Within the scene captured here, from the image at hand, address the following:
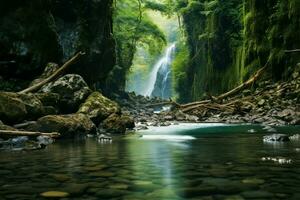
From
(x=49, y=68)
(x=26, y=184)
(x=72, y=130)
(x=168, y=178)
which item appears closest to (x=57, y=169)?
(x=26, y=184)

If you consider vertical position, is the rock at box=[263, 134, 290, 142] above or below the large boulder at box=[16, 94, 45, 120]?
below

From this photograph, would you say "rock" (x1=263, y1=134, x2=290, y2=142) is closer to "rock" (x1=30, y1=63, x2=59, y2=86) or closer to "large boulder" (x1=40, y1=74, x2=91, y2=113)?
"large boulder" (x1=40, y1=74, x2=91, y2=113)

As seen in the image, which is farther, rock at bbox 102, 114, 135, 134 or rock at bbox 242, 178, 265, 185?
rock at bbox 102, 114, 135, 134

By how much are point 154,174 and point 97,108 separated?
8650 millimetres

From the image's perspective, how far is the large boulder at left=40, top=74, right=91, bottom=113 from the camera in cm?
1318

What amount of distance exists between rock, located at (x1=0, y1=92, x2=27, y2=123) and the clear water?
3.05m

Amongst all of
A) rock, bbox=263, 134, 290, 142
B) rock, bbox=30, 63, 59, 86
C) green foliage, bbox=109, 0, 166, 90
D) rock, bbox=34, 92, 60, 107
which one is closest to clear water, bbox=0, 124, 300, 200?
rock, bbox=263, 134, 290, 142

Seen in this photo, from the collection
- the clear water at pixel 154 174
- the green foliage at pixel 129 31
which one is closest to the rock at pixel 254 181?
the clear water at pixel 154 174

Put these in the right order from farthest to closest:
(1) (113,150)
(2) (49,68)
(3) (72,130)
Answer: (2) (49,68) → (3) (72,130) → (1) (113,150)

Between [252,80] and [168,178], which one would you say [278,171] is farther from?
[252,80]

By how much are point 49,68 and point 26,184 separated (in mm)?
11121

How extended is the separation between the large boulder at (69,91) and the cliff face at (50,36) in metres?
1.43

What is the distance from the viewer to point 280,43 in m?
21.8

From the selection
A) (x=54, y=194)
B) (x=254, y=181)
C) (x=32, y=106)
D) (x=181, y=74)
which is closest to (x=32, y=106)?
(x=32, y=106)
